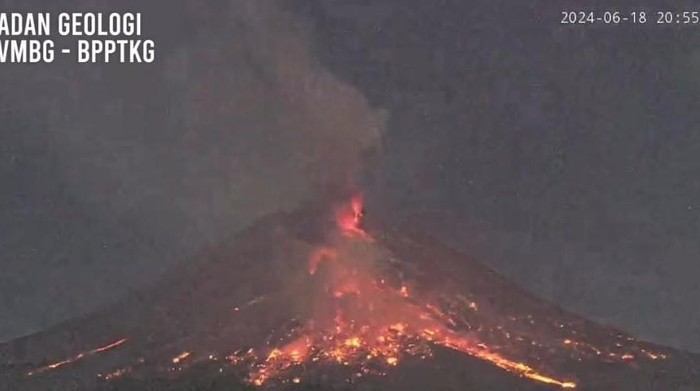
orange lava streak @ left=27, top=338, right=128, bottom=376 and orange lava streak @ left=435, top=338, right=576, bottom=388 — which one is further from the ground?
orange lava streak @ left=27, top=338, right=128, bottom=376

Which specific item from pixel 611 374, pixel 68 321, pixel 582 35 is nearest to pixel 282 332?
pixel 68 321

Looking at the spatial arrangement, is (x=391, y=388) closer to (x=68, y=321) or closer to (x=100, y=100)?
(x=68, y=321)

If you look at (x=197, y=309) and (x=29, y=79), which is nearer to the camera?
(x=29, y=79)
